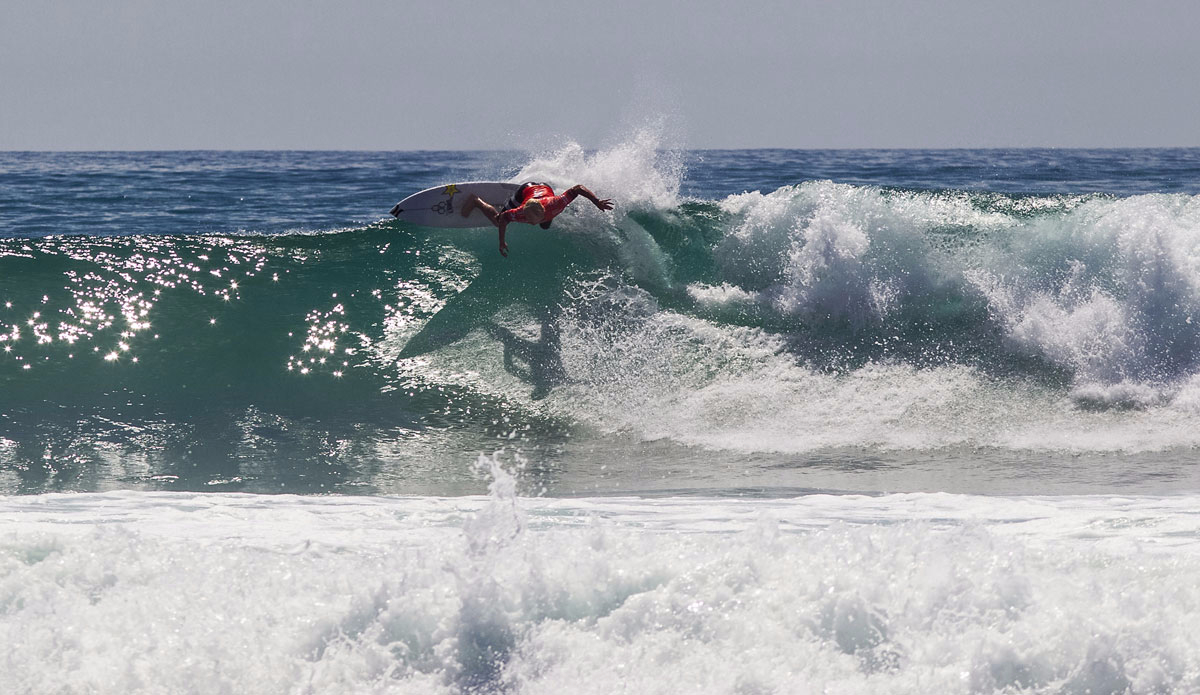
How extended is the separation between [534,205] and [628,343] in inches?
67.1

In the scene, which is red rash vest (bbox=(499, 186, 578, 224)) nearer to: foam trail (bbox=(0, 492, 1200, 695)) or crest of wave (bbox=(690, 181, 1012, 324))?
crest of wave (bbox=(690, 181, 1012, 324))

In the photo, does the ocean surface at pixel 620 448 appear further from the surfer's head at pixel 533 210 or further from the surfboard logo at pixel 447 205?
the surfer's head at pixel 533 210

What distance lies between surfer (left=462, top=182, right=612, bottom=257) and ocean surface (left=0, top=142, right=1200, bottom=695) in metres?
0.96

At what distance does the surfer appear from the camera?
9883mm

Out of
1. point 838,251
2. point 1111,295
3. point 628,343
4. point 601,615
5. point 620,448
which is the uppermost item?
point 838,251

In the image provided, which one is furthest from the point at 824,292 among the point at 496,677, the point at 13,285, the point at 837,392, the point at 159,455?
the point at 13,285

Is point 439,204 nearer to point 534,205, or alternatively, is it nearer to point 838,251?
point 534,205

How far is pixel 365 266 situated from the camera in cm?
1164

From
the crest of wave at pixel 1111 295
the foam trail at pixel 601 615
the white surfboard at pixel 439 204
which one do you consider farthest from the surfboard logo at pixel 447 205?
the foam trail at pixel 601 615

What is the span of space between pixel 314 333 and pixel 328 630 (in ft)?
22.6

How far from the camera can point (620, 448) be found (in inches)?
309

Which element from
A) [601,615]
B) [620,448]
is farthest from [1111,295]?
[601,615]

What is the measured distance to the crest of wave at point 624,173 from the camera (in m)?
11.9

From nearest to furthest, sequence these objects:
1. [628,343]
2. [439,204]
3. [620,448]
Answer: [620,448] < [628,343] < [439,204]
